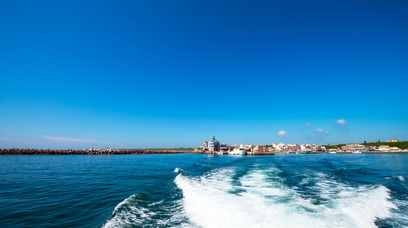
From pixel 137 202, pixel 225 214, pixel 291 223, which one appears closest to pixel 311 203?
pixel 291 223

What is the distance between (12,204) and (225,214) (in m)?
9.78

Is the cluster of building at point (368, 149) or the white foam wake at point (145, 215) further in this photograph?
the cluster of building at point (368, 149)

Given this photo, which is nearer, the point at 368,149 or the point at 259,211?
the point at 259,211

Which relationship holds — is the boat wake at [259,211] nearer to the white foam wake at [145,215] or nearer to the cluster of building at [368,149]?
the white foam wake at [145,215]

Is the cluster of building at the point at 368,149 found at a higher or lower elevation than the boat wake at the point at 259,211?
lower

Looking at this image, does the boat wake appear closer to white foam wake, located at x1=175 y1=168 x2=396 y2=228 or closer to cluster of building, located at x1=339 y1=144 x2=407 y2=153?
white foam wake, located at x1=175 y1=168 x2=396 y2=228

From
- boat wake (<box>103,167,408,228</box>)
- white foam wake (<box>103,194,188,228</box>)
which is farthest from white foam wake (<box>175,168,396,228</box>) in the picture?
white foam wake (<box>103,194,188,228</box>)

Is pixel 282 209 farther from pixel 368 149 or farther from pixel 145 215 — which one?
pixel 368 149

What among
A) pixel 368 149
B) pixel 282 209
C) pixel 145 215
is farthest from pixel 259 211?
pixel 368 149

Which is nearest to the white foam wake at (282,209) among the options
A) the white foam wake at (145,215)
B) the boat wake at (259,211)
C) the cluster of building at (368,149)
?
the boat wake at (259,211)

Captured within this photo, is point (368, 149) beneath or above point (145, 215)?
beneath

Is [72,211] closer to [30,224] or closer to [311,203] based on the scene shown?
[30,224]

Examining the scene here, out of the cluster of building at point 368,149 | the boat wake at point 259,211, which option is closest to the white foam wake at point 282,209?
the boat wake at point 259,211

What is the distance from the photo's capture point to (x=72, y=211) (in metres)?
7.15
